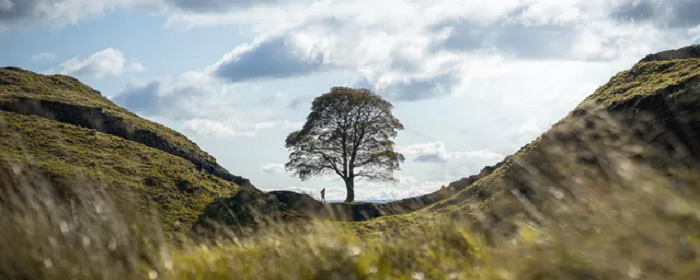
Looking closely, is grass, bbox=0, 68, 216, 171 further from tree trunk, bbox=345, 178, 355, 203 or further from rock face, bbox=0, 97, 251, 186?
tree trunk, bbox=345, 178, 355, 203

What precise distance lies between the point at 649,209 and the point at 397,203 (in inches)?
1751

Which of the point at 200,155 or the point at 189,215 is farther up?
the point at 200,155

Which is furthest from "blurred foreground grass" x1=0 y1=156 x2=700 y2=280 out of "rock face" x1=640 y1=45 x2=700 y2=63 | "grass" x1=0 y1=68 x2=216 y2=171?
"grass" x1=0 y1=68 x2=216 y2=171

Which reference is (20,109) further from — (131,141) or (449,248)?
(449,248)

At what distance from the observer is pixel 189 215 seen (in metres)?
40.7

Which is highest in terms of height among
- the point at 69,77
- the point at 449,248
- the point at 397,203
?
the point at 69,77

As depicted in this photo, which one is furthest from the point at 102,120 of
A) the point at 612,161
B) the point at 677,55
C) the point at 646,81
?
the point at 612,161

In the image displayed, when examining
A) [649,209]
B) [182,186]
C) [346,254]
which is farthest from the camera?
[182,186]

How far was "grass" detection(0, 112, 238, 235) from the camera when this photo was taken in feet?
132

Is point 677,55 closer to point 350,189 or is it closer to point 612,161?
point 350,189

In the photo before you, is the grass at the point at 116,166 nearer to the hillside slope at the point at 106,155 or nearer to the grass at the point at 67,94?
the hillside slope at the point at 106,155

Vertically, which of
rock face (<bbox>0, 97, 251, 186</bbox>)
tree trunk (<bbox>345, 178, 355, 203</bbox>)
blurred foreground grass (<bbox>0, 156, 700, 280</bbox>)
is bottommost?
blurred foreground grass (<bbox>0, 156, 700, 280</bbox>)

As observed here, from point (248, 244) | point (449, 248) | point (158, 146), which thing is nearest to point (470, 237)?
point (449, 248)

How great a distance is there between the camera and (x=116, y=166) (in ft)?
151
